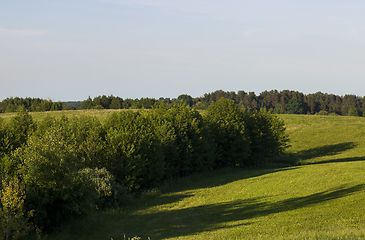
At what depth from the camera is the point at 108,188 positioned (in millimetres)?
28234

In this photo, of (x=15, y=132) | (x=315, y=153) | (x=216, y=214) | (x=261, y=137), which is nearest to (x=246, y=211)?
(x=216, y=214)

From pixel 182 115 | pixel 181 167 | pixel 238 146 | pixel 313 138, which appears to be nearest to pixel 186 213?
pixel 181 167

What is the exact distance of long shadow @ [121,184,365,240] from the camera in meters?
21.0

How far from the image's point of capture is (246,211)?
23875 millimetres

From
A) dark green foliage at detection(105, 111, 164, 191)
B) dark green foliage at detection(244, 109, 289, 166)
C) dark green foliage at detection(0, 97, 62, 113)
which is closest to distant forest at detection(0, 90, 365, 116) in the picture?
dark green foliage at detection(0, 97, 62, 113)

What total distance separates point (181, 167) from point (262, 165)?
2054cm

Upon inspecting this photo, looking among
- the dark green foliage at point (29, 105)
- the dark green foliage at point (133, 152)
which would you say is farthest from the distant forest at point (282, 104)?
the dark green foliage at point (133, 152)

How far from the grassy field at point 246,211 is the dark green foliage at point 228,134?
33.0 ft

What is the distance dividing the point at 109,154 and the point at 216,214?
51.8ft

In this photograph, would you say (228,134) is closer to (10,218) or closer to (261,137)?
(261,137)

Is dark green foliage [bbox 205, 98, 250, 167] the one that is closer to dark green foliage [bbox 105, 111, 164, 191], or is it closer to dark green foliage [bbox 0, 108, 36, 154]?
dark green foliage [bbox 105, 111, 164, 191]

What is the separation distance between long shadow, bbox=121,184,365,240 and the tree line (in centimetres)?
510

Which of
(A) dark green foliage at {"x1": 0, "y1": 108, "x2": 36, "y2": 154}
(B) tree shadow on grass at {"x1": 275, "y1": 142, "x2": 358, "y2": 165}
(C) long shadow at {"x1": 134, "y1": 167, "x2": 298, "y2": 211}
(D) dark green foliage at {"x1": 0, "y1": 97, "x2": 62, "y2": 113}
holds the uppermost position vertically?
(D) dark green foliage at {"x1": 0, "y1": 97, "x2": 62, "y2": 113}

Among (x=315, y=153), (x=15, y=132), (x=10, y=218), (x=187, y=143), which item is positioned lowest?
(x=315, y=153)
